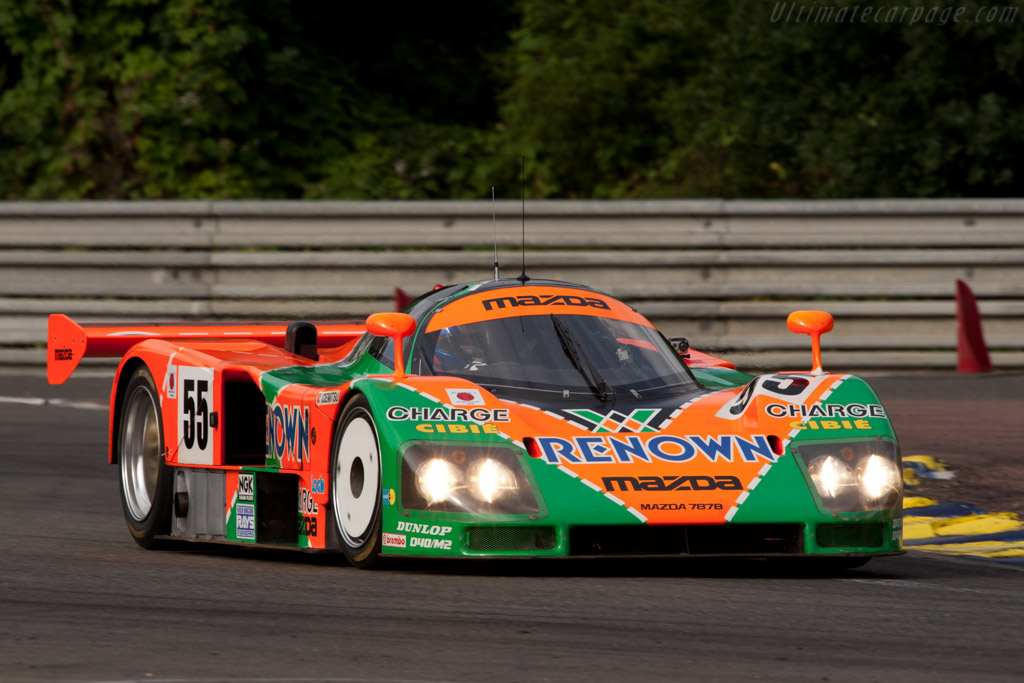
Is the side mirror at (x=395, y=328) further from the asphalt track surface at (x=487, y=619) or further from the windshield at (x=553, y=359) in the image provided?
the asphalt track surface at (x=487, y=619)

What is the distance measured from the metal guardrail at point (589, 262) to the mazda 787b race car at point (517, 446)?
19.0ft

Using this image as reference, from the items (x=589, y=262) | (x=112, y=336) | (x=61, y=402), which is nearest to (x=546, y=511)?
(x=112, y=336)

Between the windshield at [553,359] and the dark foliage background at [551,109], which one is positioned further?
the dark foliage background at [551,109]

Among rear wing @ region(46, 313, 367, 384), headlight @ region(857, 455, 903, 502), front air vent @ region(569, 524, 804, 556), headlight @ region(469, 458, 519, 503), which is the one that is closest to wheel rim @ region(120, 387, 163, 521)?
rear wing @ region(46, 313, 367, 384)

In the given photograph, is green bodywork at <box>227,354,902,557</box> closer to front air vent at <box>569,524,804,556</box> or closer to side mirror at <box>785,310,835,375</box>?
front air vent at <box>569,524,804,556</box>

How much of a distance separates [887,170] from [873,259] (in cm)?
202

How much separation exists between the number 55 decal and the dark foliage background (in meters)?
8.93

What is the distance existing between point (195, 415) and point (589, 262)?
6612 mm

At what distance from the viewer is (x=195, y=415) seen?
743 cm

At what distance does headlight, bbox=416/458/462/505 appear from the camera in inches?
235

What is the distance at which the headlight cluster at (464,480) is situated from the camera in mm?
5926

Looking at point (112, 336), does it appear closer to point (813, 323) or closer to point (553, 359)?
point (553, 359)

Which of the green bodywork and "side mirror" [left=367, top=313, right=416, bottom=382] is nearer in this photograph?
the green bodywork

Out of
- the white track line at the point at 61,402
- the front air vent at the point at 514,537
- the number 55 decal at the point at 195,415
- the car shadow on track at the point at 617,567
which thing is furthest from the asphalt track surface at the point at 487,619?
the white track line at the point at 61,402
